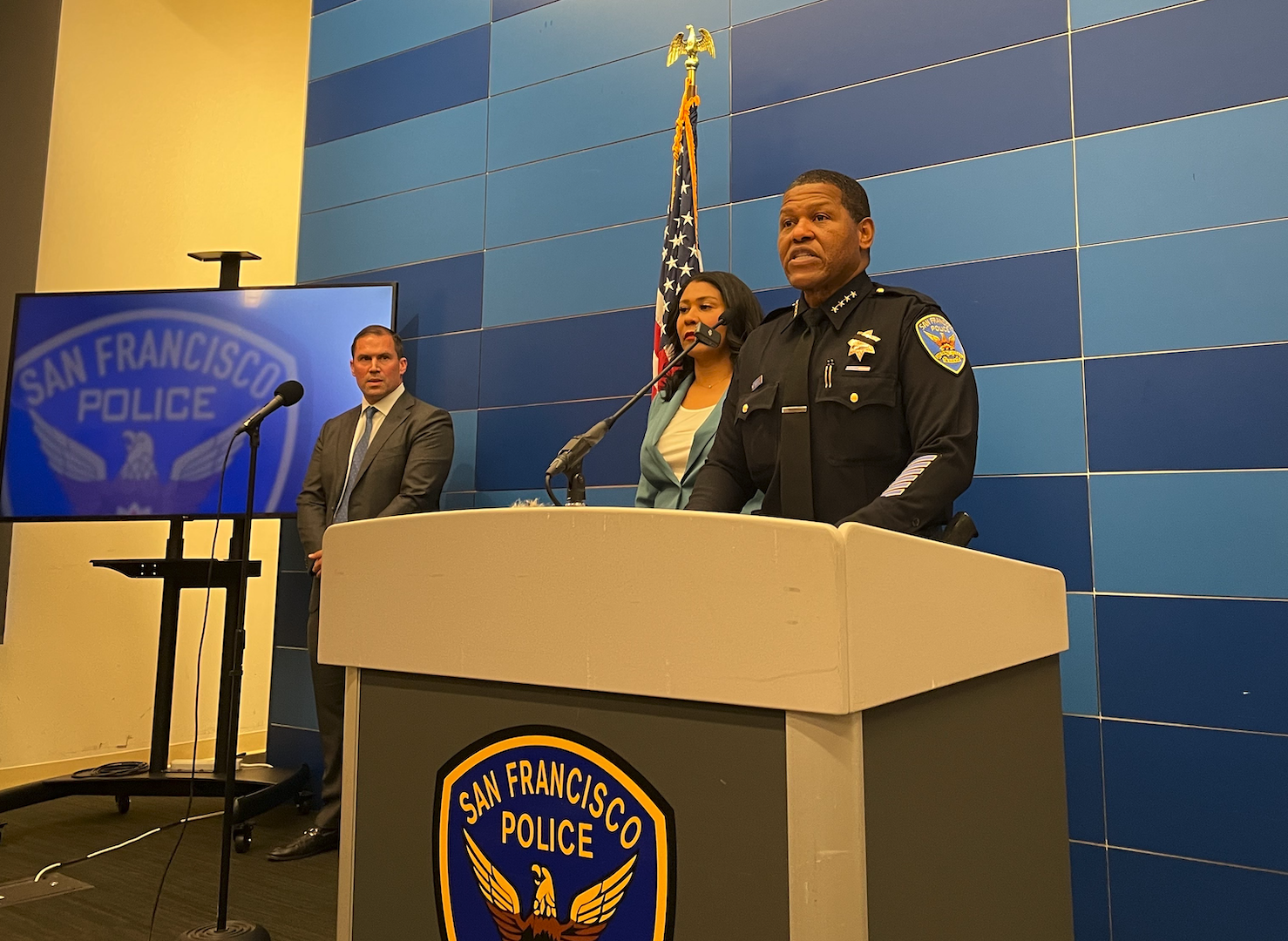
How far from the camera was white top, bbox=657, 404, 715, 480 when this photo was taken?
2.40 meters

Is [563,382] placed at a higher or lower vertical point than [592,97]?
lower

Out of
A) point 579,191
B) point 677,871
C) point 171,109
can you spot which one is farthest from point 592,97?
point 677,871

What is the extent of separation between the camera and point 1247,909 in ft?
6.65

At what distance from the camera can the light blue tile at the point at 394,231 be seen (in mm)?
3627

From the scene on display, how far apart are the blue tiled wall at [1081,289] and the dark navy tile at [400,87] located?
0.45 meters

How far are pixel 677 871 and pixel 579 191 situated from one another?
9.63ft

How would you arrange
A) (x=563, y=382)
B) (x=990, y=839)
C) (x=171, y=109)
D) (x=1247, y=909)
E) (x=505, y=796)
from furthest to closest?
1. (x=171, y=109)
2. (x=563, y=382)
3. (x=1247, y=909)
4. (x=990, y=839)
5. (x=505, y=796)

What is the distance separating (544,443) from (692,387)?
0.94 m

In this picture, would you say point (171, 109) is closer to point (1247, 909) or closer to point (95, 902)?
point (95, 902)

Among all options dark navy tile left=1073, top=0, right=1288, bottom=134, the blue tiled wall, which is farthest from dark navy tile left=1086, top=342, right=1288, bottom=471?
dark navy tile left=1073, top=0, right=1288, bottom=134

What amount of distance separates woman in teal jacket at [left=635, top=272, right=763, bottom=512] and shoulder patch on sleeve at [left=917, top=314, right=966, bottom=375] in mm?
819

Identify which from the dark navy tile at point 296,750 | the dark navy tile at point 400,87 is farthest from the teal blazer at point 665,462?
the dark navy tile at point 296,750

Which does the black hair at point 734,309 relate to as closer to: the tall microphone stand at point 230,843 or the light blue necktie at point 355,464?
the tall microphone stand at point 230,843

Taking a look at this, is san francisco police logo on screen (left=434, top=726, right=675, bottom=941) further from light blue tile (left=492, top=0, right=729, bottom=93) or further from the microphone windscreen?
light blue tile (left=492, top=0, right=729, bottom=93)
